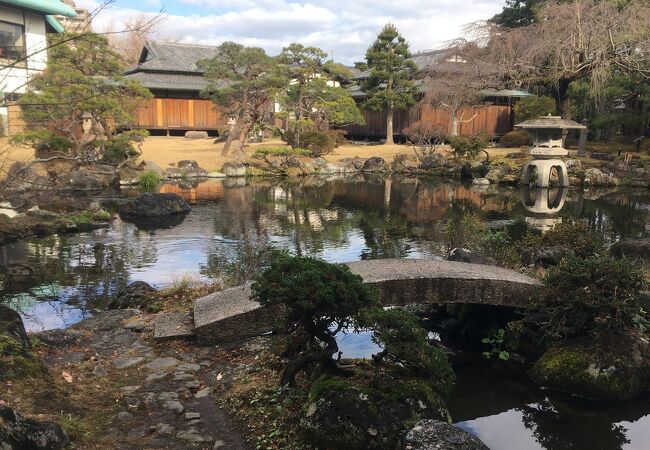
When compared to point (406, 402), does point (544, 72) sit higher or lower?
higher

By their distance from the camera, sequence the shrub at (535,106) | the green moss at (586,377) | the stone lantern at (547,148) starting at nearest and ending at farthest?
the green moss at (586,377) → the stone lantern at (547,148) → the shrub at (535,106)

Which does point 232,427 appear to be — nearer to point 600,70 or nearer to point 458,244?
point 458,244

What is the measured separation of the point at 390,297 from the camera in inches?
256

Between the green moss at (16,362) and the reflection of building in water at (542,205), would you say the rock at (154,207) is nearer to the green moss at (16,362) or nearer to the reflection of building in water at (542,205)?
the reflection of building in water at (542,205)

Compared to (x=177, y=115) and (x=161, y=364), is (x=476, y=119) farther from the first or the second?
(x=161, y=364)

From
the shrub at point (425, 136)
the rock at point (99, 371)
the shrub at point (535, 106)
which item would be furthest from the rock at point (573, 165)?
the rock at point (99, 371)

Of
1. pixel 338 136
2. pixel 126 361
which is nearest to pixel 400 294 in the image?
pixel 126 361

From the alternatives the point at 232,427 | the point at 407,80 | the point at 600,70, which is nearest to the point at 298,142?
the point at 407,80

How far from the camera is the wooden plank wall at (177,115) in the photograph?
3797cm

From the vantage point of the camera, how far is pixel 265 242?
14.1 meters

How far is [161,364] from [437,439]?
311cm

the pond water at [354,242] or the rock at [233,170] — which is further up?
the rock at [233,170]

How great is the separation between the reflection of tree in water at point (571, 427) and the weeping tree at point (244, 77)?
25774 mm

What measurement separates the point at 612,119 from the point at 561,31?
25.9ft
